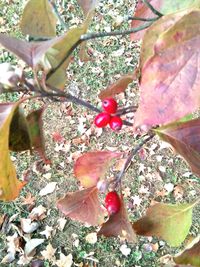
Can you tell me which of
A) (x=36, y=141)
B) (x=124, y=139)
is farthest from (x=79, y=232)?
(x=36, y=141)

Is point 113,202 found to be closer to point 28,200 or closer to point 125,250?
point 125,250

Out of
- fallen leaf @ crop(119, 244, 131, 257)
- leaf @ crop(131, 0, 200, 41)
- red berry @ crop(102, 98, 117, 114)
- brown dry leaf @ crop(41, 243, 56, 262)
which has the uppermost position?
leaf @ crop(131, 0, 200, 41)

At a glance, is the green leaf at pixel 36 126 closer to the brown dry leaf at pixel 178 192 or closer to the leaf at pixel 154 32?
the leaf at pixel 154 32

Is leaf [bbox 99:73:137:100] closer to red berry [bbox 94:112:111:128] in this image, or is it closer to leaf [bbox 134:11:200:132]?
red berry [bbox 94:112:111:128]

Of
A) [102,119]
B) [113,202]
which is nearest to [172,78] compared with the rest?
[102,119]

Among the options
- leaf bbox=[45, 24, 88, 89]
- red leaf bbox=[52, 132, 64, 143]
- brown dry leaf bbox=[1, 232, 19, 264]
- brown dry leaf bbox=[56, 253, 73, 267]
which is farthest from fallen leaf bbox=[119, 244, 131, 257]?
leaf bbox=[45, 24, 88, 89]

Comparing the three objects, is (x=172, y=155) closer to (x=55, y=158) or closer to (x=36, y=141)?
(x=55, y=158)

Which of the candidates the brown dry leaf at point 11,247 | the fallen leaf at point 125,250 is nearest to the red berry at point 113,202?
the fallen leaf at point 125,250
